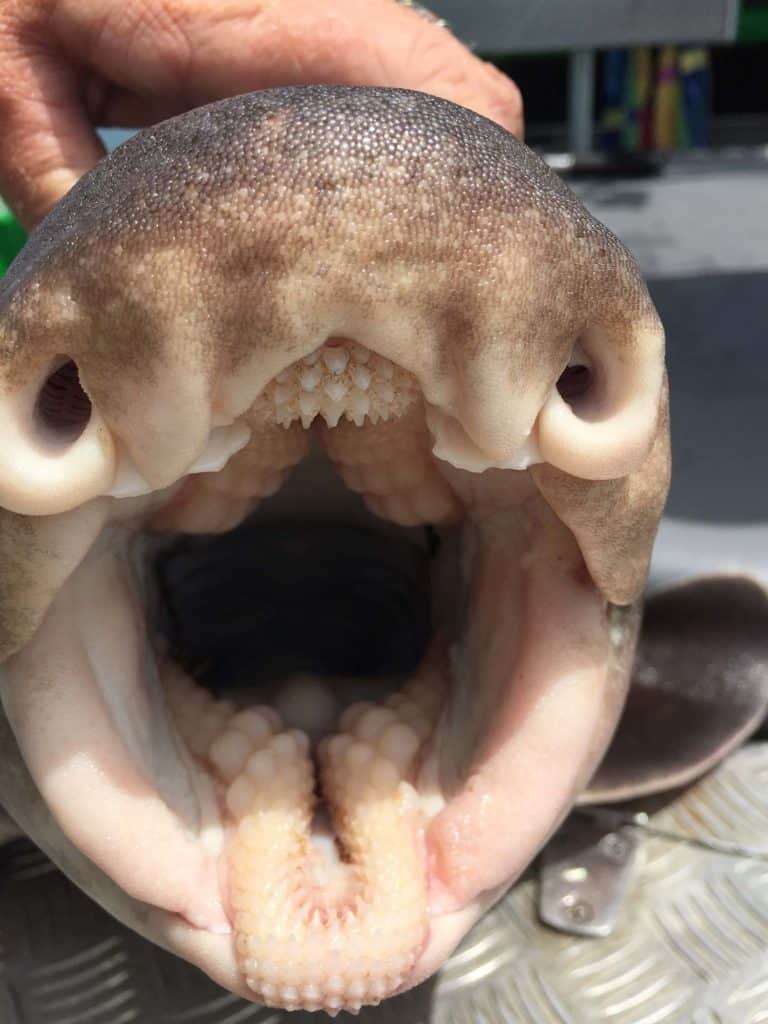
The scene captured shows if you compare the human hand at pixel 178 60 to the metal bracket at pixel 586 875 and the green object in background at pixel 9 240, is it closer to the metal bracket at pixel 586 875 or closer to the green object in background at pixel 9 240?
the green object in background at pixel 9 240

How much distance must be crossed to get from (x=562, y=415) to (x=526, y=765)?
0.28m

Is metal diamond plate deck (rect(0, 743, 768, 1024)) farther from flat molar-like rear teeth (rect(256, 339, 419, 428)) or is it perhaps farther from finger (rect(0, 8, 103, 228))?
finger (rect(0, 8, 103, 228))

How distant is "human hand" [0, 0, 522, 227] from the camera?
1.02 m

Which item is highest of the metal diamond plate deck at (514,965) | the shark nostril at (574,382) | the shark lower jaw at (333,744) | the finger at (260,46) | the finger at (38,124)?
the finger at (260,46)

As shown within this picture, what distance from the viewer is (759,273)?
2.04 metres

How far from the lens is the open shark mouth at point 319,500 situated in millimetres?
553

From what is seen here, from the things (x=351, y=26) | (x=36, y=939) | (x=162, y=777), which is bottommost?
(x=36, y=939)

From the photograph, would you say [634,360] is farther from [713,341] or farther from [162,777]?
[713,341]

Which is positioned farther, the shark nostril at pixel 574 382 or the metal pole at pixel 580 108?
the metal pole at pixel 580 108

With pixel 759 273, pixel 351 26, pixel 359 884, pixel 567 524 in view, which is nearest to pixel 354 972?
pixel 359 884

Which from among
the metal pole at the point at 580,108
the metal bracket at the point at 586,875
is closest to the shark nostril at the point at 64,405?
the metal bracket at the point at 586,875

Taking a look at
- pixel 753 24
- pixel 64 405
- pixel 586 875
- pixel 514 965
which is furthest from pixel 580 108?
pixel 64 405

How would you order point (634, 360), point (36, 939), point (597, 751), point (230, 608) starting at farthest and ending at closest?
point (230, 608), point (36, 939), point (597, 751), point (634, 360)

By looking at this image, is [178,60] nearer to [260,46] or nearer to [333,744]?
[260,46]
